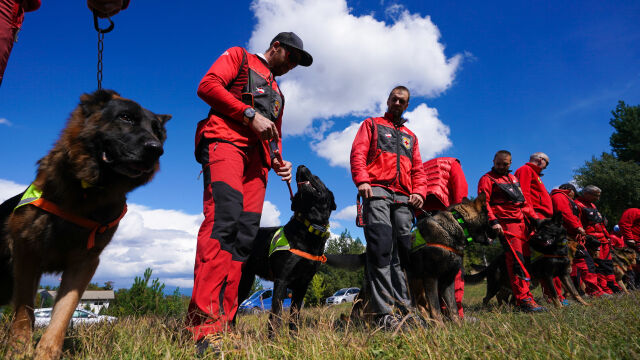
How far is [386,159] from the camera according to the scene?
4.59 metres

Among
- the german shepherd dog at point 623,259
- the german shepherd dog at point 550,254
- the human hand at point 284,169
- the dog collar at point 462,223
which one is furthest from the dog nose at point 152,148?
the german shepherd dog at point 623,259

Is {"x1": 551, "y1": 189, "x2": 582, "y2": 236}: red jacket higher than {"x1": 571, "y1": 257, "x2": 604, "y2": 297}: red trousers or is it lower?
higher

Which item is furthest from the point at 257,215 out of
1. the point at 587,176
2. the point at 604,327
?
the point at 587,176

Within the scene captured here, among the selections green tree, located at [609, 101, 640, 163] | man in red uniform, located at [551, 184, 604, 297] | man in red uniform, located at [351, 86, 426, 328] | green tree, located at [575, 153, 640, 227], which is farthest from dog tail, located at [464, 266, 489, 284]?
green tree, located at [609, 101, 640, 163]

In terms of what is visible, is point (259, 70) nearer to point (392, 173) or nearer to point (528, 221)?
point (392, 173)

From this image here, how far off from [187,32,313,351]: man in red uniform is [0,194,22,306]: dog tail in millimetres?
1594

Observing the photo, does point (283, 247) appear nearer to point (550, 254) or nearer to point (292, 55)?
point (292, 55)

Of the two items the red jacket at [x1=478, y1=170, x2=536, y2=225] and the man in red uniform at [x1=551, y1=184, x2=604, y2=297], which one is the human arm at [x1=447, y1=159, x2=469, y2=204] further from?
the man in red uniform at [x1=551, y1=184, x2=604, y2=297]

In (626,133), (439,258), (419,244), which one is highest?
(626,133)

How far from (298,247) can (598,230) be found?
10544 mm

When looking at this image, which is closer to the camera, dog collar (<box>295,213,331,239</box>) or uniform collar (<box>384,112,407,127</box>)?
dog collar (<box>295,213,331,239</box>)

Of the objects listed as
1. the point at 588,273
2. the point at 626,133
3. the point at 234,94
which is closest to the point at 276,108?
the point at 234,94

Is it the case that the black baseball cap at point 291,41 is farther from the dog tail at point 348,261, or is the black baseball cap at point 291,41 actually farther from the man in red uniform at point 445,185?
the man in red uniform at point 445,185

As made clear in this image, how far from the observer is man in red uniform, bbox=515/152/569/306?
7254 millimetres
